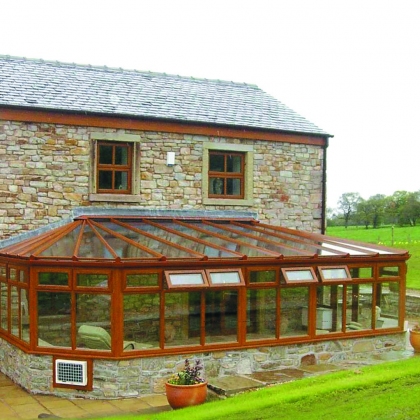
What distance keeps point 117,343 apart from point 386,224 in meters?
47.1

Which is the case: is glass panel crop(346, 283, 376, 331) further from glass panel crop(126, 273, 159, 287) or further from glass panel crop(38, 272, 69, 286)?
glass panel crop(38, 272, 69, 286)

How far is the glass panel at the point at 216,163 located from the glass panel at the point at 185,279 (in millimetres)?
4704

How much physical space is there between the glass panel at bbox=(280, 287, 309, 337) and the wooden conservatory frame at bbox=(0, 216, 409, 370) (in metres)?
0.02

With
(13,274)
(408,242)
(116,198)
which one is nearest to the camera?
(13,274)

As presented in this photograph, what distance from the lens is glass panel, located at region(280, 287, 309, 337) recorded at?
12078 mm

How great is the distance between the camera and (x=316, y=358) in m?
12.2

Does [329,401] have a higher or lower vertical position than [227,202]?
lower

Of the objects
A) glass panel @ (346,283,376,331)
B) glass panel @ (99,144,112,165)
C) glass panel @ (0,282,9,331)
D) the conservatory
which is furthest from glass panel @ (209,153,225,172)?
glass panel @ (0,282,9,331)

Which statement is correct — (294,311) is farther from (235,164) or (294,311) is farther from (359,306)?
(235,164)

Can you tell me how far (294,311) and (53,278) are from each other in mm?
4587

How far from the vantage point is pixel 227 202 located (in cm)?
1490

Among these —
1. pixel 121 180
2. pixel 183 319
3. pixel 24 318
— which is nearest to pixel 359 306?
pixel 183 319

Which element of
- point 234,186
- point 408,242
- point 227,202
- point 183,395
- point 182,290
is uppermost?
point 234,186

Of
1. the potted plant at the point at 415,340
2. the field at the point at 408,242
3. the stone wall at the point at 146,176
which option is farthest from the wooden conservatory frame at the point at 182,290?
the field at the point at 408,242
